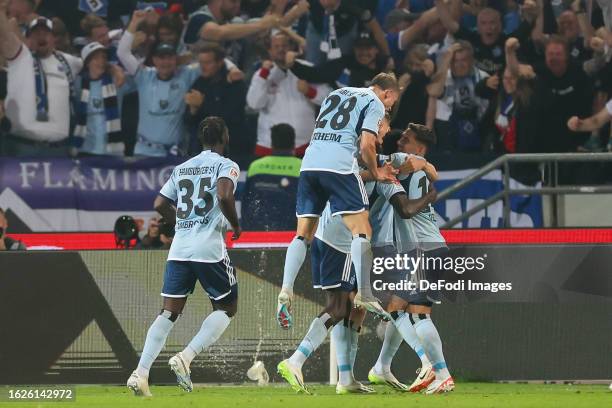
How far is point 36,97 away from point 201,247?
6793mm

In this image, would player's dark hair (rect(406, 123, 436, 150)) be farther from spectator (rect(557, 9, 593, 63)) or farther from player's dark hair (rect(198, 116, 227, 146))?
spectator (rect(557, 9, 593, 63))

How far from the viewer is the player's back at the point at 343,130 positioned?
9898mm

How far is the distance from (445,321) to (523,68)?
15.2 ft

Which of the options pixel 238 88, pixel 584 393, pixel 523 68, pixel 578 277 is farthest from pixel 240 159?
pixel 584 393

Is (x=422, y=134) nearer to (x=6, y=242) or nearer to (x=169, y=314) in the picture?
(x=169, y=314)

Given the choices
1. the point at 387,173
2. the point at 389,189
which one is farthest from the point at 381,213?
the point at 387,173

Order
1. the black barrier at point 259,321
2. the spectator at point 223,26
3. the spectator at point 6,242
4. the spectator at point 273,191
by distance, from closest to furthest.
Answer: the black barrier at point 259,321, the spectator at point 6,242, the spectator at point 273,191, the spectator at point 223,26

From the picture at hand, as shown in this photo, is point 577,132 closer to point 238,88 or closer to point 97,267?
point 238,88

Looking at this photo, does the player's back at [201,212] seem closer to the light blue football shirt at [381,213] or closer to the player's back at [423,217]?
the light blue football shirt at [381,213]

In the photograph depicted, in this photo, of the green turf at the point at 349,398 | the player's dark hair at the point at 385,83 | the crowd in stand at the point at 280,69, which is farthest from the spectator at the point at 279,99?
the player's dark hair at the point at 385,83

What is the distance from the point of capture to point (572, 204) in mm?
15062

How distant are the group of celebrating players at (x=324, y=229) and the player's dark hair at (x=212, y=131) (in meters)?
0.01

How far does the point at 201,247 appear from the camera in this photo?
9.97m

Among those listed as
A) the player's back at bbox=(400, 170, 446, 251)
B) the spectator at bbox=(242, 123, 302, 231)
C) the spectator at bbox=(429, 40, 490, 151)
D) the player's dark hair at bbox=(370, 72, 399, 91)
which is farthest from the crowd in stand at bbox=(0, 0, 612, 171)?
the player's dark hair at bbox=(370, 72, 399, 91)
